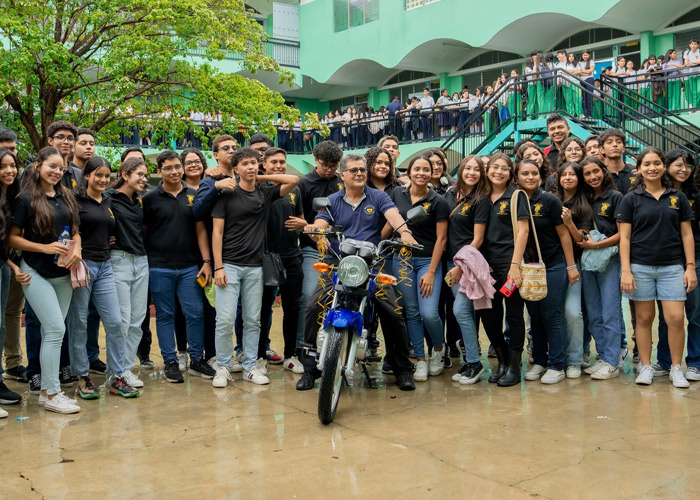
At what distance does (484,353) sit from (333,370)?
3.02 meters

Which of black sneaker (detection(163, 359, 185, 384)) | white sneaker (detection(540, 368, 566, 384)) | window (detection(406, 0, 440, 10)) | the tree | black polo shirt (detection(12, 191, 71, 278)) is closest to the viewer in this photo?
black polo shirt (detection(12, 191, 71, 278))

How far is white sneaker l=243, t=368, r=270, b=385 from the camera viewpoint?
20.7 ft

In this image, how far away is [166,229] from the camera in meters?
6.46

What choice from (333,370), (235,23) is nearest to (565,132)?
(333,370)

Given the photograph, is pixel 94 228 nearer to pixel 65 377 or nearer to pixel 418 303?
pixel 65 377

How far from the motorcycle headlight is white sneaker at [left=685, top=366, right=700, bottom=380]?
3009mm

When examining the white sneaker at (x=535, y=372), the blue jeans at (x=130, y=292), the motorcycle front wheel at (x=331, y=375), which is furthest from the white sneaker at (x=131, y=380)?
the white sneaker at (x=535, y=372)

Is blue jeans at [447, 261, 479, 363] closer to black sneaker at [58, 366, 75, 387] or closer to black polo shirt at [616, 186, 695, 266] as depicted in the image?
black polo shirt at [616, 186, 695, 266]

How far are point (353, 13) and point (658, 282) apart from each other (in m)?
23.2

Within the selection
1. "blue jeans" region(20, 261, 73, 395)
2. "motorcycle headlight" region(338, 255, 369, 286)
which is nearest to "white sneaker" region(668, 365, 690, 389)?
"motorcycle headlight" region(338, 255, 369, 286)

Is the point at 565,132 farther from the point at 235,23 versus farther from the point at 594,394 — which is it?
the point at 235,23

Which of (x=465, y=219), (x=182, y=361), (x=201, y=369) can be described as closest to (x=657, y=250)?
(x=465, y=219)

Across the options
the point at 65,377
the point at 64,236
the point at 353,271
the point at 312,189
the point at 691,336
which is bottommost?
the point at 65,377

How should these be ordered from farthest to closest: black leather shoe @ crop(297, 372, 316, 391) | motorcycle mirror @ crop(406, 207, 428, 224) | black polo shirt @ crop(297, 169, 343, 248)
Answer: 1. black polo shirt @ crop(297, 169, 343, 248)
2. black leather shoe @ crop(297, 372, 316, 391)
3. motorcycle mirror @ crop(406, 207, 428, 224)
